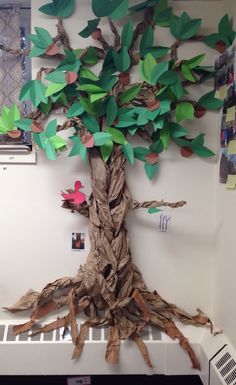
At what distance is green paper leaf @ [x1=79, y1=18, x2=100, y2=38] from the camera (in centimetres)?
142

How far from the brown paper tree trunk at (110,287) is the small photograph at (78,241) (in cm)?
10

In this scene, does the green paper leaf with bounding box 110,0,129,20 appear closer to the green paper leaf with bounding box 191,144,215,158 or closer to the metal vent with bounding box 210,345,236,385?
the green paper leaf with bounding box 191,144,215,158

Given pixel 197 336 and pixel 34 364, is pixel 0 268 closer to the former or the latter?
pixel 34 364

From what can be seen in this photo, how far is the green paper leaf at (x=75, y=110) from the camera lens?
4.65 ft

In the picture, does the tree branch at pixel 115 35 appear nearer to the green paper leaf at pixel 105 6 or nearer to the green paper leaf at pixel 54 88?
the green paper leaf at pixel 105 6

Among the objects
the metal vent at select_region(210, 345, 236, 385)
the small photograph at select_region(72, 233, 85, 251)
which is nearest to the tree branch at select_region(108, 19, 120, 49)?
the small photograph at select_region(72, 233, 85, 251)

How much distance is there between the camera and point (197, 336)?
1.50 metres

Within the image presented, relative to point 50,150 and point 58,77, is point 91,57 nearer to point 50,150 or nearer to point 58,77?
point 58,77

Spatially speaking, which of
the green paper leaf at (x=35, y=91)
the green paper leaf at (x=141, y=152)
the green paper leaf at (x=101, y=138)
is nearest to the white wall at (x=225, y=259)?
the green paper leaf at (x=141, y=152)

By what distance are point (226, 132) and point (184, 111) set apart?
0.70 feet

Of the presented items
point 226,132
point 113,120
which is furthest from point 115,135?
point 226,132

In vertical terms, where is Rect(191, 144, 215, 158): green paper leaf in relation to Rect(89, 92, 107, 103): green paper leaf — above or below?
below

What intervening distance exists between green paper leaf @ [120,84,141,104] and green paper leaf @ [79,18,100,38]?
0.33 metres

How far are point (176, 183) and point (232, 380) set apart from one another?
2.85 feet
